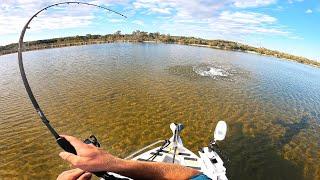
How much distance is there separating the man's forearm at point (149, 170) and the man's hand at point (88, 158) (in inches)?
3.0

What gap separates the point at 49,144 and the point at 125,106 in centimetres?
780

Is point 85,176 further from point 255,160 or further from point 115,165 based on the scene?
point 255,160

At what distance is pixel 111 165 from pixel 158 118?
18.3 metres

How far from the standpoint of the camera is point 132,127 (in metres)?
18.9

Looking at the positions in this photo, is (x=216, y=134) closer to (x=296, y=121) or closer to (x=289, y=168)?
(x=289, y=168)

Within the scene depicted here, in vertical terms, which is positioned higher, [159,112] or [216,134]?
[216,134]

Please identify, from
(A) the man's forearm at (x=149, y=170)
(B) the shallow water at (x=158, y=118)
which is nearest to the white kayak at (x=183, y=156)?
(B) the shallow water at (x=158, y=118)

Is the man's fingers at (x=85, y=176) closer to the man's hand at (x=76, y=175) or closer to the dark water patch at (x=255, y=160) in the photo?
the man's hand at (x=76, y=175)

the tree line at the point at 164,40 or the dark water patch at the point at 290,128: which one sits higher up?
the tree line at the point at 164,40

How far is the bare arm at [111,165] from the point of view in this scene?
221 cm

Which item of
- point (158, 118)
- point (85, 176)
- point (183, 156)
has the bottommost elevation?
point (158, 118)

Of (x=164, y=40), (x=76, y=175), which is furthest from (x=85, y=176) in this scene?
(x=164, y=40)

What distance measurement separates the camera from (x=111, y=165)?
7.50 ft

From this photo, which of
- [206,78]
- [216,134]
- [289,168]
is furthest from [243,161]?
[206,78]
